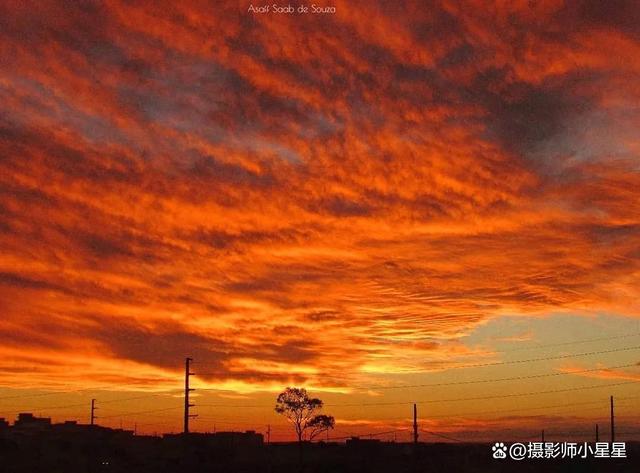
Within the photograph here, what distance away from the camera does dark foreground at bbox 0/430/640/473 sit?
102562 mm

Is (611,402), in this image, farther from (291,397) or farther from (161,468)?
(161,468)

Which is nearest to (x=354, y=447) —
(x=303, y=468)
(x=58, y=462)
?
(x=303, y=468)

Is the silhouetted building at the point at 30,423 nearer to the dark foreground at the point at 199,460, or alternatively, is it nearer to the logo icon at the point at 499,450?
the dark foreground at the point at 199,460

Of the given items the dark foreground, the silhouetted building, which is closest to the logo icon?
the dark foreground

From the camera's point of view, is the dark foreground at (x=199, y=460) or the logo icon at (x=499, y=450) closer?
the logo icon at (x=499, y=450)

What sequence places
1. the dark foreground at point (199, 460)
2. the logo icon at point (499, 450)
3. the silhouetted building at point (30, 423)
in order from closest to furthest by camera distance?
the logo icon at point (499, 450)
the dark foreground at point (199, 460)
the silhouetted building at point (30, 423)

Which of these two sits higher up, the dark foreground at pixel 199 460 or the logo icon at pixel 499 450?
the logo icon at pixel 499 450

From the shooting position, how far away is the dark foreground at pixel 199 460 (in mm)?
102562

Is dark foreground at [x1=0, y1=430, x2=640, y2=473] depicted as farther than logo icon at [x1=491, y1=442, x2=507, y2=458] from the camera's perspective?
Yes

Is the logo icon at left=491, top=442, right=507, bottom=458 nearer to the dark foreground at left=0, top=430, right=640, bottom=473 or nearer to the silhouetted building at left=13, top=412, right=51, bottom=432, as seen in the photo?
the dark foreground at left=0, top=430, right=640, bottom=473

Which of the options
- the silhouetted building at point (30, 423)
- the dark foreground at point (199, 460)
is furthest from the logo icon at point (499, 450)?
the silhouetted building at point (30, 423)

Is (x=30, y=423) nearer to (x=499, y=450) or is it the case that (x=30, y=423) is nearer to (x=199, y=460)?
(x=199, y=460)

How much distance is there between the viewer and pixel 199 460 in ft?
370

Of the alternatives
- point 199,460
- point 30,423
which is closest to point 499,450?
point 199,460
